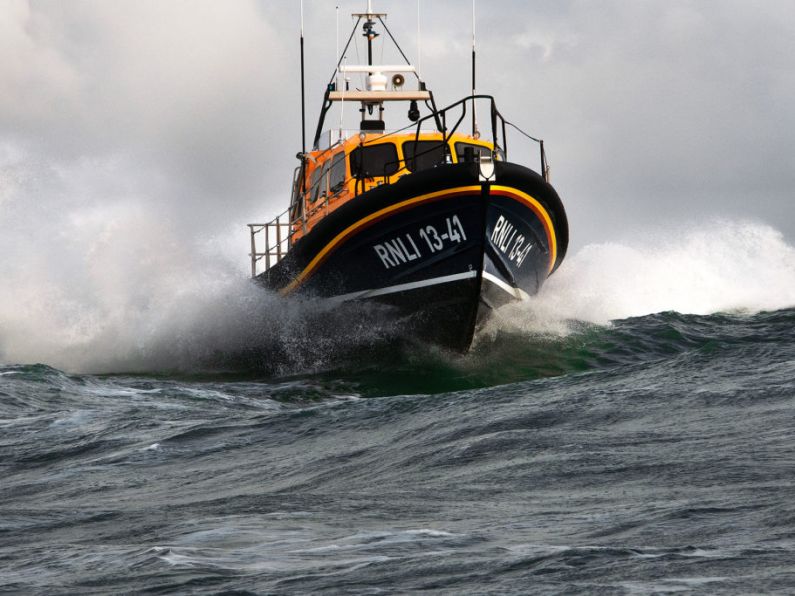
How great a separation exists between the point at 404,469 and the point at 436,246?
513 cm

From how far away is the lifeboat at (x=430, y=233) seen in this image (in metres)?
9.91

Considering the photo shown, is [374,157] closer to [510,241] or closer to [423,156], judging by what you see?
[423,156]

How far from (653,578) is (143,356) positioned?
413 inches

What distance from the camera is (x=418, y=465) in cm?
523

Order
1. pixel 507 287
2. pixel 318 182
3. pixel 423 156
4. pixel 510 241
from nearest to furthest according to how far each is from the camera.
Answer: pixel 510 241 < pixel 507 287 < pixel 423 156 < pixel 318 182

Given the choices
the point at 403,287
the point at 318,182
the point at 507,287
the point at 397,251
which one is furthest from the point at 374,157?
the point at 507,287

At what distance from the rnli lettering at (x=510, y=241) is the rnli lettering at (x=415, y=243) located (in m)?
0.38

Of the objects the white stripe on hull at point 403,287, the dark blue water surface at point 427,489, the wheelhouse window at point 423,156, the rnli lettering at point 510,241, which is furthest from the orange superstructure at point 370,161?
the dark blue water surface at point 427,489

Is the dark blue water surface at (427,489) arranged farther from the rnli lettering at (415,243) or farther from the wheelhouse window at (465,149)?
the wheelhouse window at (465,149)

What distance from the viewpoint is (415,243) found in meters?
10.2

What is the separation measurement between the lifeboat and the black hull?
11 mm

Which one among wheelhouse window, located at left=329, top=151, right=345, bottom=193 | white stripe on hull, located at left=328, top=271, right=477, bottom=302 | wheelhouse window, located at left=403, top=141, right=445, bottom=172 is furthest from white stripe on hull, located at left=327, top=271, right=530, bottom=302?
wheelhouse window, located at left=403, top=141, right=445, bottom=172

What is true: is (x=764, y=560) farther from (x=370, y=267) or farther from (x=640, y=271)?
(x=640, y=271)

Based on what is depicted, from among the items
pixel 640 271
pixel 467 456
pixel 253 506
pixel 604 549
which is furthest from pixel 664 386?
pixel 640 271
